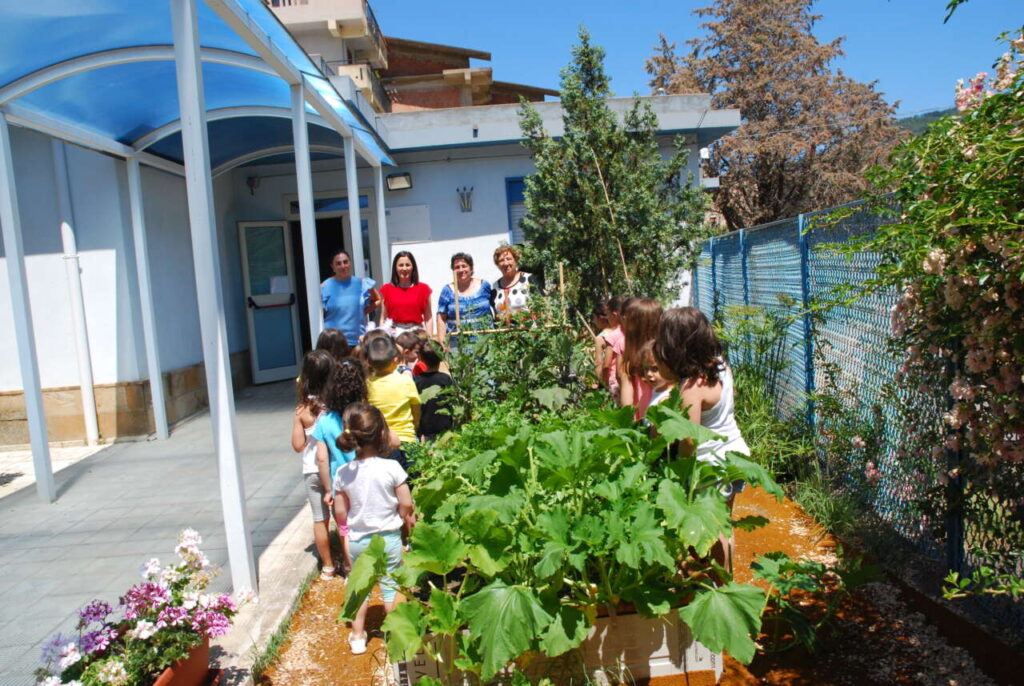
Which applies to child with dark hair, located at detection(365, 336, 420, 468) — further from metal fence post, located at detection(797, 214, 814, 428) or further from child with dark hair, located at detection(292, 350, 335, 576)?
metal fence post, located at detection(797, 214, 814, 428)

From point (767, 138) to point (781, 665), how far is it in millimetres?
25685

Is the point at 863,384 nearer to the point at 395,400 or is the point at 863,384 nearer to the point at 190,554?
the point at 395,400

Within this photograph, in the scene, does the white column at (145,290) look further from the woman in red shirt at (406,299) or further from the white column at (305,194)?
the white column at (305,194)

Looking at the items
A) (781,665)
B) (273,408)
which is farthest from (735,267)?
(781,665)

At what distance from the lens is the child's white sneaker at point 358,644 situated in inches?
138

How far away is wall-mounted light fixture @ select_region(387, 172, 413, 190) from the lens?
36.0 feet

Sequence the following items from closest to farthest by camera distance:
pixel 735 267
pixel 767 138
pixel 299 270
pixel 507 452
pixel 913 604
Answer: pixel 507 452 → pixel 913 604 → pixel 735 267 → pixel 299 270 → pixel 767 138

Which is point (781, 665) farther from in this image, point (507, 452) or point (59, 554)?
point (59, 554)

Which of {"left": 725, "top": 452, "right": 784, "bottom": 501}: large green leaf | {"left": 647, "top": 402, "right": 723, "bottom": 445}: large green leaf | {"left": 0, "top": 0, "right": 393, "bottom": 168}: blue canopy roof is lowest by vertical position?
{"left": 725, "top": 452, "right": 784, "bottom": 501}: large green leaf

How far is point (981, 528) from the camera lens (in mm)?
3211

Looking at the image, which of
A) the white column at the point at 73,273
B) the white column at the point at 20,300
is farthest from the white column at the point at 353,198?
the white column at the point at 20,300

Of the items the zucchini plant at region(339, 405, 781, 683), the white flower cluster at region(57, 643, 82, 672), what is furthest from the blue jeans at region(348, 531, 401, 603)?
the white flower cluster at region(57, 643, 82, 672)

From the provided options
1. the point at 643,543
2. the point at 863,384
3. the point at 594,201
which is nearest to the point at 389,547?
the point at 643,543

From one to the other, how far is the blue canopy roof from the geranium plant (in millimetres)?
3013
